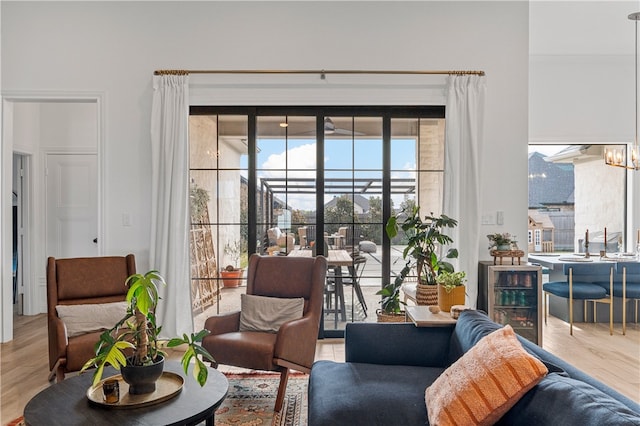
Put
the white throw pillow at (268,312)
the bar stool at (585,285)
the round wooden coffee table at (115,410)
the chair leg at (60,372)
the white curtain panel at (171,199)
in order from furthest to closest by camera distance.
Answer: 1. the bar stool at (585,285)
2. the white curtain panel at (171,199)
3. the white throw pillow at (268,312)
4. the chair leg at (60,372)
5. the round wooden coffee table at (115,410)

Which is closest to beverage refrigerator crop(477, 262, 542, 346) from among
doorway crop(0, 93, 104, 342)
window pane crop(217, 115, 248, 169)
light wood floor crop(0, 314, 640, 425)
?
light wood floor crop(0, 314, 640, 425)

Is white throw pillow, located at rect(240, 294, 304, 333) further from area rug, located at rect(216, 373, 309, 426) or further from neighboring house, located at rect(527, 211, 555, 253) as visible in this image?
neighboring house, located at rect(527, 211, 555, 253)

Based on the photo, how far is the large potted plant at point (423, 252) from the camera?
3178 mm

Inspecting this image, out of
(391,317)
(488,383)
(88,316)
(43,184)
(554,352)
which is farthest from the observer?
(43,184)

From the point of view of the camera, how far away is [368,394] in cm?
200

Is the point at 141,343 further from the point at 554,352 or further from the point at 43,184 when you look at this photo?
the point at 43,184

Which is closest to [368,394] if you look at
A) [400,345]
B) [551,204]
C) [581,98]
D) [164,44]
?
[400,345]

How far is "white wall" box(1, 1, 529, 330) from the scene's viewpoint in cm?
426

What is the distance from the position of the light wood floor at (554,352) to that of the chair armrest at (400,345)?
141 centimetres

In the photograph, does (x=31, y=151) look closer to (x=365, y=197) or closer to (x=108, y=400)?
(x=365, y=197)

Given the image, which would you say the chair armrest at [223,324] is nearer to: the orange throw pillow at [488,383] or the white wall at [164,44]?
the white wall at [164,44]

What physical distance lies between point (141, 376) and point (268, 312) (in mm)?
1363

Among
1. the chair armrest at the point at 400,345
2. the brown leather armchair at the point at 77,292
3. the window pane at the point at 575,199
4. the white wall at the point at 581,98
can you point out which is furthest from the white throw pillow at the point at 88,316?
the window pane at the point at 575,199

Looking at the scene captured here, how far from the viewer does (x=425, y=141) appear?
439 cm
